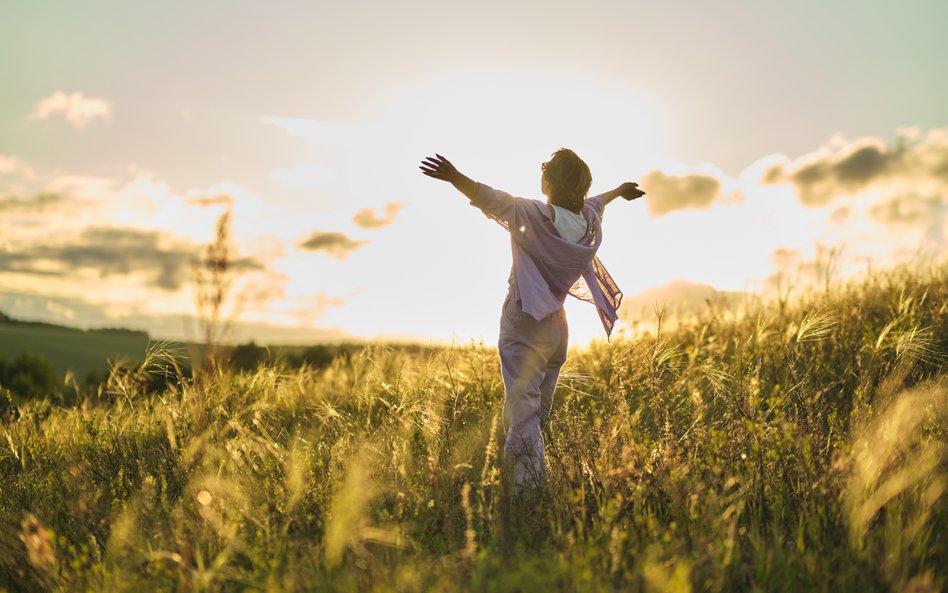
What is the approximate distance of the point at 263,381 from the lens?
7070 millimetres

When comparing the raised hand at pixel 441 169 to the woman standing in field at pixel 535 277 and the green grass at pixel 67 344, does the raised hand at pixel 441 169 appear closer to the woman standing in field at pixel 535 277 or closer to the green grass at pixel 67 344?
the woman standing in field at pixel 535 277

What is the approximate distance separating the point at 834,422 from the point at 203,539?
4154 mm

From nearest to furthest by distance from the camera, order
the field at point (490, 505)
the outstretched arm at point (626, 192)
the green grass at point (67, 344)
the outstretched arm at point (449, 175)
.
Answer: the field at point (490, 505) → the outstretched arm at point (449, 175) → the outstretched arm at point (626, 192) → the green grass at point (67, 344)

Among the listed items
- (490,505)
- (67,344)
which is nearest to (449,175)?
(490,505)

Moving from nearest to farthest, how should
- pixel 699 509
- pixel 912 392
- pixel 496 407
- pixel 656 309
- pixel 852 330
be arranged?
pixel 699 509, pixel 656 309, pixel 912 392, pixel 496 407, pixel 852 330

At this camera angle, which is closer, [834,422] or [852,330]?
[834,422]

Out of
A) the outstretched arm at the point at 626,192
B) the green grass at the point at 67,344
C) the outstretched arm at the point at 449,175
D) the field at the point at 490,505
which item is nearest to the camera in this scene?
the field at the point at 490,505

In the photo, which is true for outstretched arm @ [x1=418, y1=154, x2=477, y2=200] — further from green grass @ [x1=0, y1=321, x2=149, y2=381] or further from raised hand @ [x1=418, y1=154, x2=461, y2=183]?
green grass @ [x1=0, y1=321, x2=149, y2=381]

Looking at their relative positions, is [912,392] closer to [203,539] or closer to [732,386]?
[732,386]

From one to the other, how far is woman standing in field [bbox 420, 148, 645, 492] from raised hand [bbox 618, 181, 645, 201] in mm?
842

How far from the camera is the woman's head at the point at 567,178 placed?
15.3ft

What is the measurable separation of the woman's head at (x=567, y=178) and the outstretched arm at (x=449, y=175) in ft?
2.29

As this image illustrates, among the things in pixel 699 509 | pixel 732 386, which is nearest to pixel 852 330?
pixel 732 386

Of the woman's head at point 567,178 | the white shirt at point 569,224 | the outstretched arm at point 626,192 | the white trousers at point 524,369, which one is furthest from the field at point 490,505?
the outstretched arm at point 626,192
